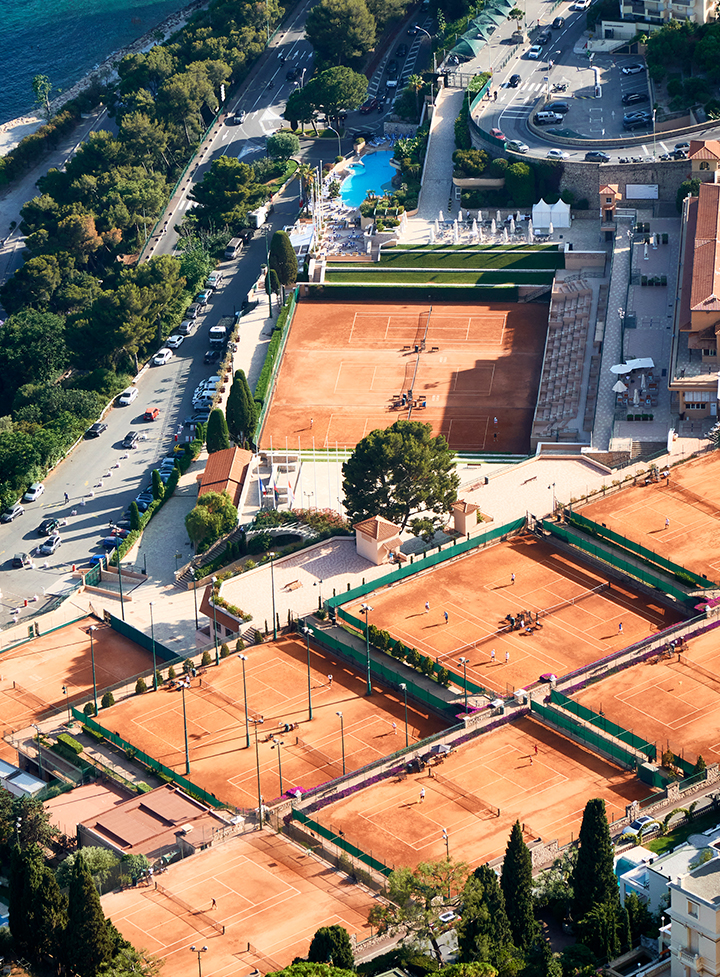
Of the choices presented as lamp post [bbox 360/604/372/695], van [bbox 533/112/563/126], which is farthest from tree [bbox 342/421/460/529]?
van [bbox 533/112/563/126]

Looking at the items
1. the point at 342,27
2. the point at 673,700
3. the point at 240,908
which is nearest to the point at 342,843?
the point at 240,908

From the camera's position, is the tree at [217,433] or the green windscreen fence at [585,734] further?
the tree at [217,433]

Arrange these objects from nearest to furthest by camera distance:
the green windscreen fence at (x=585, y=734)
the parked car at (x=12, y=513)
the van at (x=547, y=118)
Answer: the green windscreen fence at (x=585, y=734) < the parked car at (x=12, y=513) < the van at (x=547, y=118)

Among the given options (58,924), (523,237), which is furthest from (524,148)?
(58,924)

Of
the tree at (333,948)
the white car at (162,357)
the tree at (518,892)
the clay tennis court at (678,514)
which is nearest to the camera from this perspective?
the tree at (333,948)

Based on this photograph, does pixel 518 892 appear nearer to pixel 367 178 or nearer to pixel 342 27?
pixel 367 178

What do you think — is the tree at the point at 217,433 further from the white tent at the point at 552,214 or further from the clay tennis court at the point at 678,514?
the white tent at the point at 552,214

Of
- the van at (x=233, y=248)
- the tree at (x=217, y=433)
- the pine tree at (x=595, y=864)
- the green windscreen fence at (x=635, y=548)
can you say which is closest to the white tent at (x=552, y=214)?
the van at (x=233, y=248)
